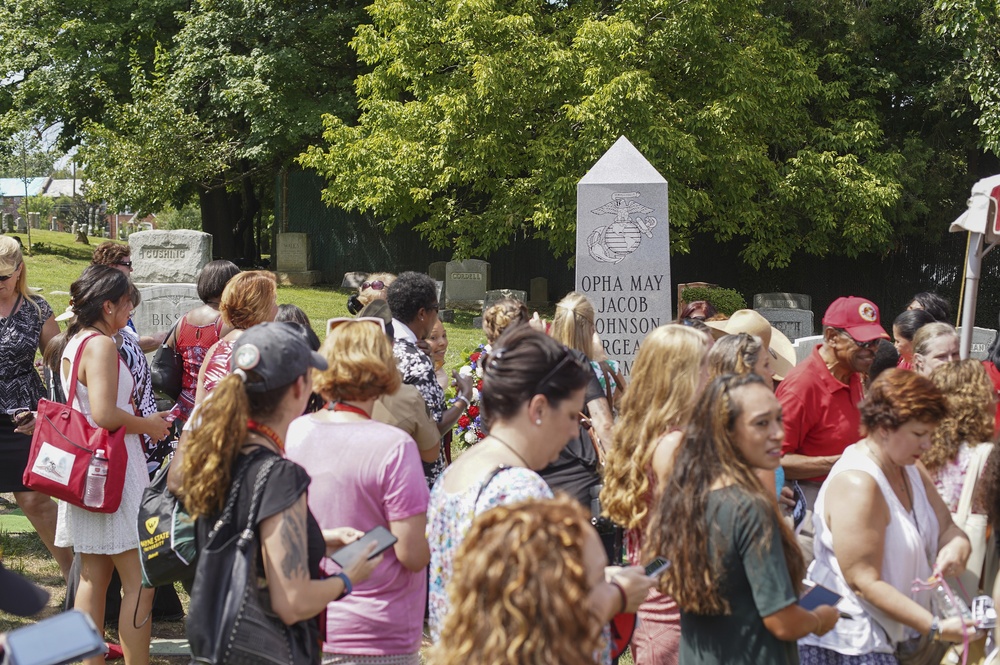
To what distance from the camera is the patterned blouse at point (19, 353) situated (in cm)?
566

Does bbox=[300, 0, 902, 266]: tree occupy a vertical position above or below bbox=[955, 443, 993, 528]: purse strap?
above

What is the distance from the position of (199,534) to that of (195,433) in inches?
11.4

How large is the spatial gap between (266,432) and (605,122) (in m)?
16.6

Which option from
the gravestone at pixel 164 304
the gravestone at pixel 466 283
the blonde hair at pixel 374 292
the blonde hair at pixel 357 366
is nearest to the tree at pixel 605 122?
the gravestone at pixel 466 283

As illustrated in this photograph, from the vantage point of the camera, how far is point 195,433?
2904 mm

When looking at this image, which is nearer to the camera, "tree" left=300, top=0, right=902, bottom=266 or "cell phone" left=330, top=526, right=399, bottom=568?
"cell phone" left=330, top=526, right=399, bottom=568

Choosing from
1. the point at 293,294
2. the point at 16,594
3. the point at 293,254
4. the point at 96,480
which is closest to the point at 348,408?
the point at 16,594

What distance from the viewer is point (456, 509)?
9.18 feet

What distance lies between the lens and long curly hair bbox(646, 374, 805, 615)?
295 centimetres

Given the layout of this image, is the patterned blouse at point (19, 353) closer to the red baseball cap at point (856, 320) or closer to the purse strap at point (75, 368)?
Result: the purse strap at point (75, 368)

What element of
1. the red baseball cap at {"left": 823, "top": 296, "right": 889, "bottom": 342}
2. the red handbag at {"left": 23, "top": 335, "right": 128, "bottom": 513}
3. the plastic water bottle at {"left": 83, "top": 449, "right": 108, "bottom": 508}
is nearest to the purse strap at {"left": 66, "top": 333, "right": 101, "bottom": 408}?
the red handbag at {"left": 23, "top": 335, "right": 128, "bottom": 513}

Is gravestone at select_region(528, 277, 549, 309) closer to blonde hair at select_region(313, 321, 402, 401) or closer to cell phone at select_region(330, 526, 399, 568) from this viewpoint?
blonde hair at select_region(313, 321, 402, 401)

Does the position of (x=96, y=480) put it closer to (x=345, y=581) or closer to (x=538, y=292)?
(x=345, y=581)

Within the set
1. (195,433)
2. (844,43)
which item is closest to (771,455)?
(195,433)
